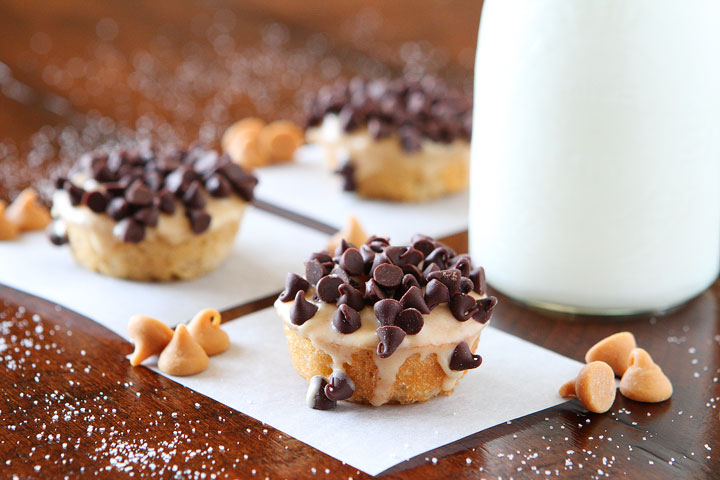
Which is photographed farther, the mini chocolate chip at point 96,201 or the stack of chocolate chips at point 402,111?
the stack of chocolate chips at point 402,111

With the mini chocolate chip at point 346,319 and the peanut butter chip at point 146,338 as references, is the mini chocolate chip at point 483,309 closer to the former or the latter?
the mini chocolate chip at point 346,319

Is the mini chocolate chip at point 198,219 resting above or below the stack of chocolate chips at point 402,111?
below

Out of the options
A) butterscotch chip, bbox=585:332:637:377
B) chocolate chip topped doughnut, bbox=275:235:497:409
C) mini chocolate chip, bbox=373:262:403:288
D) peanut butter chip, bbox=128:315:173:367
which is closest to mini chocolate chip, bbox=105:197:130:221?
peanut butter chip, bbox=128:315:173:367

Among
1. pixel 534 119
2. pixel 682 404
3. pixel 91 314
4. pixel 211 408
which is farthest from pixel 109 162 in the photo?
pixel 682 404

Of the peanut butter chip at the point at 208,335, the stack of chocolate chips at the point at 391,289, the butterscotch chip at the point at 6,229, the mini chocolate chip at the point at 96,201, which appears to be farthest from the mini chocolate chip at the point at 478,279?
the butterscotch chip at the point at 6,229

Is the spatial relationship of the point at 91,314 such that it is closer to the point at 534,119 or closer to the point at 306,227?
the point at 306,227

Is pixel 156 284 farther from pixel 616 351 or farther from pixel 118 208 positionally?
pixel 616 351
